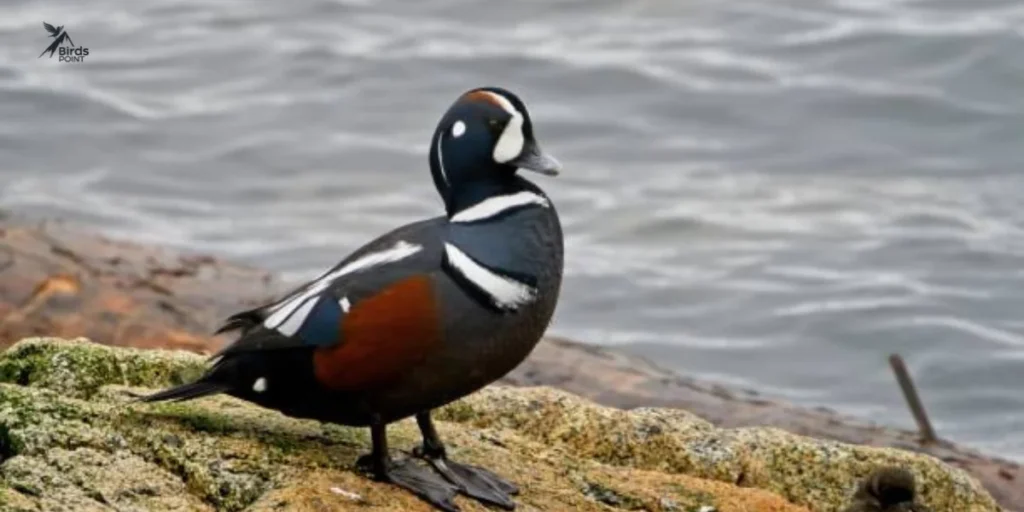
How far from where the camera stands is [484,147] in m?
6.32

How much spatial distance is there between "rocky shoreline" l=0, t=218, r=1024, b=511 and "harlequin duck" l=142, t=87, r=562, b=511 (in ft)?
14.7

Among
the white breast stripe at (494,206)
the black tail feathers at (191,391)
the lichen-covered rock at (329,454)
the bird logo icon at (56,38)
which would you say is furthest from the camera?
the bird logo icon at (56,38)

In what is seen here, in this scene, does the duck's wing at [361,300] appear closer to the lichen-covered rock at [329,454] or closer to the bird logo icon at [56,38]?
the lichen-covered rock at [329,454]

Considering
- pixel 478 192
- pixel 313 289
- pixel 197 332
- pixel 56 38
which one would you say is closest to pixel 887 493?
pixel 478 192

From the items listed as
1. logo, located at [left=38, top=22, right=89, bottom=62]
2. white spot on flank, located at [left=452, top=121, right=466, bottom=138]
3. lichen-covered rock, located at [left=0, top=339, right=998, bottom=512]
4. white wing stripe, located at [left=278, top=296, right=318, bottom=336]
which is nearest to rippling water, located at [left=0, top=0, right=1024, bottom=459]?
logo, located at [left=38, top=22, right=89, bottom=62]

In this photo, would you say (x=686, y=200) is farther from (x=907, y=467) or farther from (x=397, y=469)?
(x=397, y=469)

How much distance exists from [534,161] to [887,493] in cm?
151

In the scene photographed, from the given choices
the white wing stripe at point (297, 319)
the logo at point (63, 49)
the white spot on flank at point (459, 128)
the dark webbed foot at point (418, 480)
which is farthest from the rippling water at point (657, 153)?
the white wing stripe at point (297, 319)

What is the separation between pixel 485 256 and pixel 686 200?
11531 mm

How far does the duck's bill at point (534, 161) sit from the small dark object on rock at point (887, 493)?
55.5 inches

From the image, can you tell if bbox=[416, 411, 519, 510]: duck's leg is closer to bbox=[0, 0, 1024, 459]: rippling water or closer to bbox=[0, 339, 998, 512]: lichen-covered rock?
bbox=[0, 339, 998, 512]: lichen-covered rock

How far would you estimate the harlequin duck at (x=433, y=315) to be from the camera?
604 cm

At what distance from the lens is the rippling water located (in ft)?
51.9

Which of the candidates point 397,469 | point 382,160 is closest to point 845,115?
point 382,160
